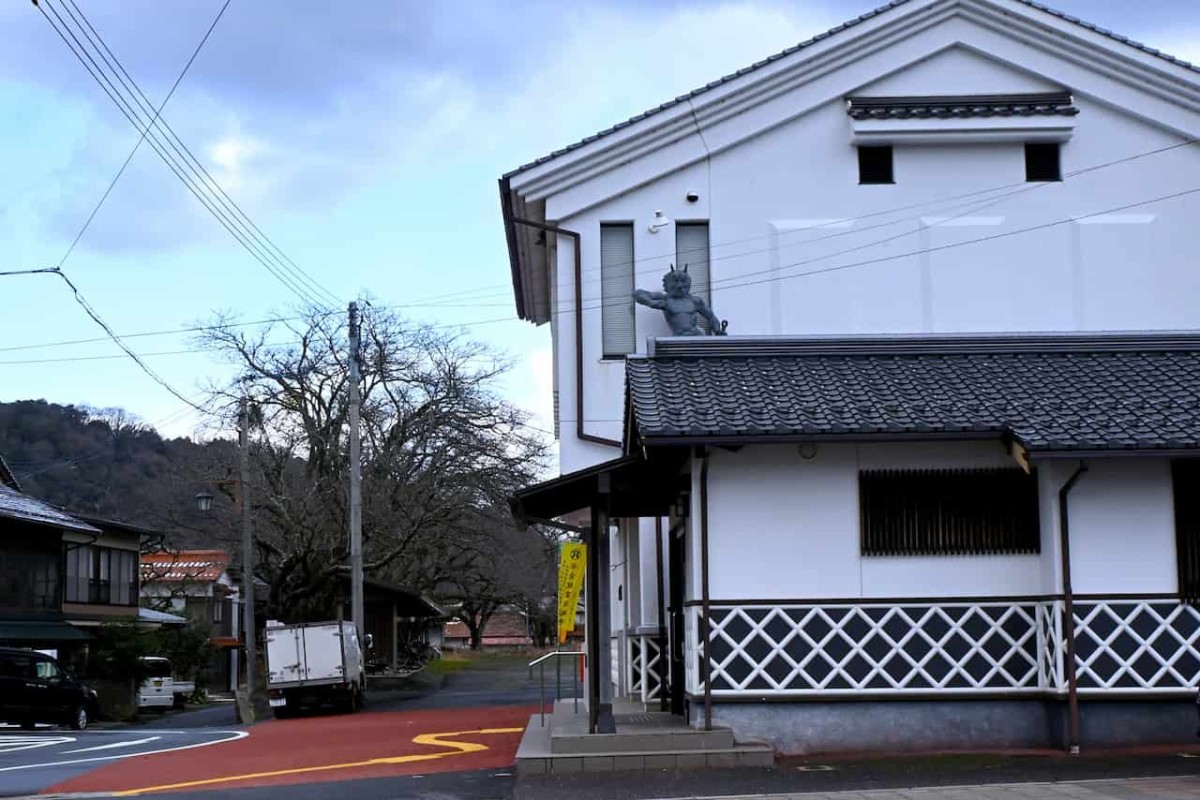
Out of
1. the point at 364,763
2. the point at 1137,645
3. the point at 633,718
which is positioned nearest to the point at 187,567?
the point at 364,763

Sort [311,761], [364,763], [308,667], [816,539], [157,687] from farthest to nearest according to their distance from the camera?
[157,687]
[308,667]
[311,761]
[364,763]
[816,539]

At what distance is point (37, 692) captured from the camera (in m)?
31.4

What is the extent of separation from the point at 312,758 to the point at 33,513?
27896mm

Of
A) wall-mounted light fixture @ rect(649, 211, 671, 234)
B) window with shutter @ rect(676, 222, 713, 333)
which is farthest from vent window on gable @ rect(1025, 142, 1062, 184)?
wall-mounted light fixture @ rect(649, 211, 671, 234)

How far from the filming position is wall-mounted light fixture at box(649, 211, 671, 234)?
21.7 metres

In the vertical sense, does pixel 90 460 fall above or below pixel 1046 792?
above

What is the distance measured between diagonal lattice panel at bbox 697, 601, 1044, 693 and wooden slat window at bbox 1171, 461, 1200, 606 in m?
1.55

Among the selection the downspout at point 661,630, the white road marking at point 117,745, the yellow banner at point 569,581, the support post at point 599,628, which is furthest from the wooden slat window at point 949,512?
the white road marking at point 117,745

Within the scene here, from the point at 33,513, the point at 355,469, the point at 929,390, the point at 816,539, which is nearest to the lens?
the point at 816,539

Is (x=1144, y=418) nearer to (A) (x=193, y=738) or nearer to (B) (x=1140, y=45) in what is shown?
(B) (x=1140, y=45)

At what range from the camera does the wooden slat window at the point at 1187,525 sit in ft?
46.3

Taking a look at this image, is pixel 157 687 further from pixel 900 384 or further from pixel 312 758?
pixel 900 384

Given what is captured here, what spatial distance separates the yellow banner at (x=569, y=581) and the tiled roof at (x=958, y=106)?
8782 mm

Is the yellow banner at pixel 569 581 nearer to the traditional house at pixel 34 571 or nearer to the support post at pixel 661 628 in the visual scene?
the support post at pixel 661 628
